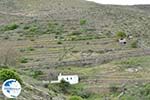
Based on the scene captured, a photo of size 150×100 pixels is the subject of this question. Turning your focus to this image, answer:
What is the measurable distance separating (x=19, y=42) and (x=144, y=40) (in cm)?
2055

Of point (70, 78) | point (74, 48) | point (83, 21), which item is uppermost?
point (83, 21)

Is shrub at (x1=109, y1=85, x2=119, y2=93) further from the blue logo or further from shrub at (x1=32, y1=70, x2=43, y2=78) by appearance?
the blue logo

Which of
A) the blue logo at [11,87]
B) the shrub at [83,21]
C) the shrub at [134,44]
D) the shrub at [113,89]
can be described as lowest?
the shrub at [113,89]

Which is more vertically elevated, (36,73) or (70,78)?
(36,73)

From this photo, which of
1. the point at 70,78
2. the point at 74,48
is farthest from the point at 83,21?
the point at 70,78

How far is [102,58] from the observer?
64.5m

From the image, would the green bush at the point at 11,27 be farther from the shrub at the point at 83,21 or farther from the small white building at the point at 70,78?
the small white building at the point at 70,78

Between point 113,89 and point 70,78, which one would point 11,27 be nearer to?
point 70,78

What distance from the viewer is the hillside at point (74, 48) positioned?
1929 inches

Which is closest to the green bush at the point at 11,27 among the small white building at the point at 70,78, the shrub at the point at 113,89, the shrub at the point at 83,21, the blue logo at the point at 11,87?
the shrub at the point at 83,21

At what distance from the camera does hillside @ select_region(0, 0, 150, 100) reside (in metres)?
49.0

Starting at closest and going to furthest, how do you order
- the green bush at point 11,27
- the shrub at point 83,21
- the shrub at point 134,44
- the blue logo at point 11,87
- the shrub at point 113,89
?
the blue logo at point 11,87, the shrub at point 113,89, the shrub at point 134,44, the green bush at point 11,27, the shrub at point 83,21

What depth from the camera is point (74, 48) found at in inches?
2876

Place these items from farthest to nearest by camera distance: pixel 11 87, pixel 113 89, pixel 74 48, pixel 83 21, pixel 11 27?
1. pixel 83 21
2. pixel 11 27
3. pixel 74 48
4. pixel 113 89
5. pixel 11 87
